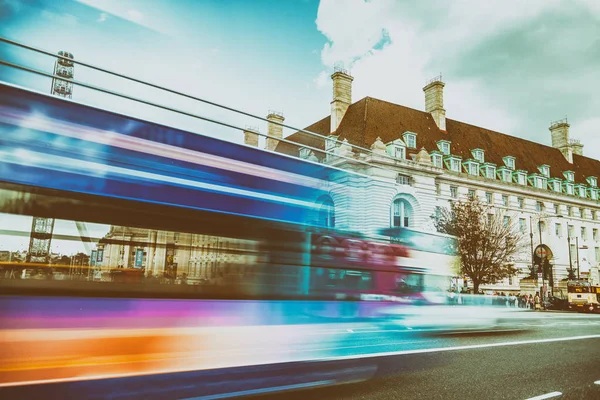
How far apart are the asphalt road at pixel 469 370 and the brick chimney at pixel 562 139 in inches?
2550

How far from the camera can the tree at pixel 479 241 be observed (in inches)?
1439

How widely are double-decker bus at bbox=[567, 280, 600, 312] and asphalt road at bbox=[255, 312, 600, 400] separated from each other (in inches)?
1141

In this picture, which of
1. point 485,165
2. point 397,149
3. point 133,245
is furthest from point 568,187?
point 133,245


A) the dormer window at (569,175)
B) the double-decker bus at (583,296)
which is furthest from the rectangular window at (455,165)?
the dormer window at (569,175)

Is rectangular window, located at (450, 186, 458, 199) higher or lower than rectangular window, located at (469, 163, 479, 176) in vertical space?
lower

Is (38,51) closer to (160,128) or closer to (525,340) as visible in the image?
(160,128)

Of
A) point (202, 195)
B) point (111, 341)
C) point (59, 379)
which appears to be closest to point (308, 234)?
point (202, 195)

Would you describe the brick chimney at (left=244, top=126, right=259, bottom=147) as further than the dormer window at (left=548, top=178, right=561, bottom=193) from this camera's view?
No

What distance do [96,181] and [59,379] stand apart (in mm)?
1979

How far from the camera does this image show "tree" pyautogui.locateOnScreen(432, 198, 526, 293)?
36.6m

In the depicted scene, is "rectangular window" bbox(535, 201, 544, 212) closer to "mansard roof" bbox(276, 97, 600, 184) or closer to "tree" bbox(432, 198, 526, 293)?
"mansard roof" bbox(276, 97, 600, 184)

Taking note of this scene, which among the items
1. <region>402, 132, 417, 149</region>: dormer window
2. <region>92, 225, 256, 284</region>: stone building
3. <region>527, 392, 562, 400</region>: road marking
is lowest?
Answer: <region>527, 392, 562, 400</region>: road marking

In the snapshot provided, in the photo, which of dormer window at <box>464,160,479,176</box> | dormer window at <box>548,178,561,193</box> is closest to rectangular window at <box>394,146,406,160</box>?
dormer window at <box>464,160,479,176</box>

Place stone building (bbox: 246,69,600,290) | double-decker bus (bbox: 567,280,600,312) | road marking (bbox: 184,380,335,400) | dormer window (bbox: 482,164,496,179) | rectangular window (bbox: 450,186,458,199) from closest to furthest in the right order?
1. road marking (bbox: 184,380,335,400)
2. double-decker bus (bbox: 567,280,600,312)
3. stone building (bbox: 246,69,600,290)
4. rectangular window (bbox: 450,186,458,199)
5. dormer window (bbox: 482,164,496,179)
